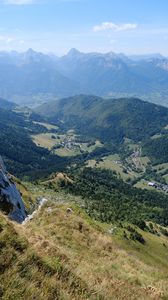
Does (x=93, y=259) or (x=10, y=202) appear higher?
(x=10, y=202)

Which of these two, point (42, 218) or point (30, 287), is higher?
point (30, 287)

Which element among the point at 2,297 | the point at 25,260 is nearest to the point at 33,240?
the point at 25,260

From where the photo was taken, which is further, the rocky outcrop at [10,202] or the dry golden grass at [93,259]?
the rocky outcrop at [10,202]

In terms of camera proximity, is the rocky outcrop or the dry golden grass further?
the rocky outcrop

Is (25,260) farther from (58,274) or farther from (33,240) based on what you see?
(33,240)

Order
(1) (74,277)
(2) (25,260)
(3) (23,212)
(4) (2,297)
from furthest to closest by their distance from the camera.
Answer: (3) (23,212) → (1) (74,277) → (2) (25,260) → (4) (2,297)

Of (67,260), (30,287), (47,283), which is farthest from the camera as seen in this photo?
(67,260)

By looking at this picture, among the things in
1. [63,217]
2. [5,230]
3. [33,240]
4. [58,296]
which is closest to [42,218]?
[63,217]

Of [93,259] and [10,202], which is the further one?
[10,202]

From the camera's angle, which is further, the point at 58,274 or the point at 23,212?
the point at 23,212

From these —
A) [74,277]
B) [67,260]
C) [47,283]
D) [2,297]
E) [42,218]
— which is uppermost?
[2,297]
